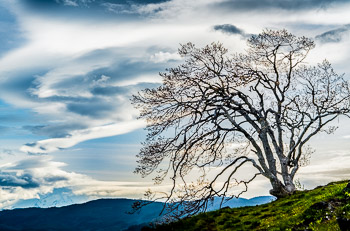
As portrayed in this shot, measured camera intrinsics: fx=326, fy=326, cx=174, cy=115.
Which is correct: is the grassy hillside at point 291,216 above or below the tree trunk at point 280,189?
below

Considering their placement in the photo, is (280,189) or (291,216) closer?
(291,216)

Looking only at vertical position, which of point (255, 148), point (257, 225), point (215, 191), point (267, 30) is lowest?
point (257, 225)

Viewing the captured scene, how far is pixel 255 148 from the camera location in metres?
30.6

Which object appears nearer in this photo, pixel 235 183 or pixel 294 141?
pixel 235 183

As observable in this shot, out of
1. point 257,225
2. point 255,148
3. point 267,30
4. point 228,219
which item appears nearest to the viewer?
point 257,225

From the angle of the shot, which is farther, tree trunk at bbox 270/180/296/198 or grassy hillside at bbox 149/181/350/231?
tree trunk at bbox 270/180/296/198

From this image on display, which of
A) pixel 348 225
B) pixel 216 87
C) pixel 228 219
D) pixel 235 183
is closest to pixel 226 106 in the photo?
pixel 216 87

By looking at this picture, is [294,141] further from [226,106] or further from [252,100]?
[226,106]

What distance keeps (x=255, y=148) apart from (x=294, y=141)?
438cm

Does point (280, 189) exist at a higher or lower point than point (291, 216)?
higher

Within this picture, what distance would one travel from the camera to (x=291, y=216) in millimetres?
19094

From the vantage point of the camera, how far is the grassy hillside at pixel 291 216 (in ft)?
48.2

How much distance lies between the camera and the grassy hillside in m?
14.7

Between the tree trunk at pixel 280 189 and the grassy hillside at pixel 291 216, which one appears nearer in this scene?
the grassy hillside at pixel 291 216
